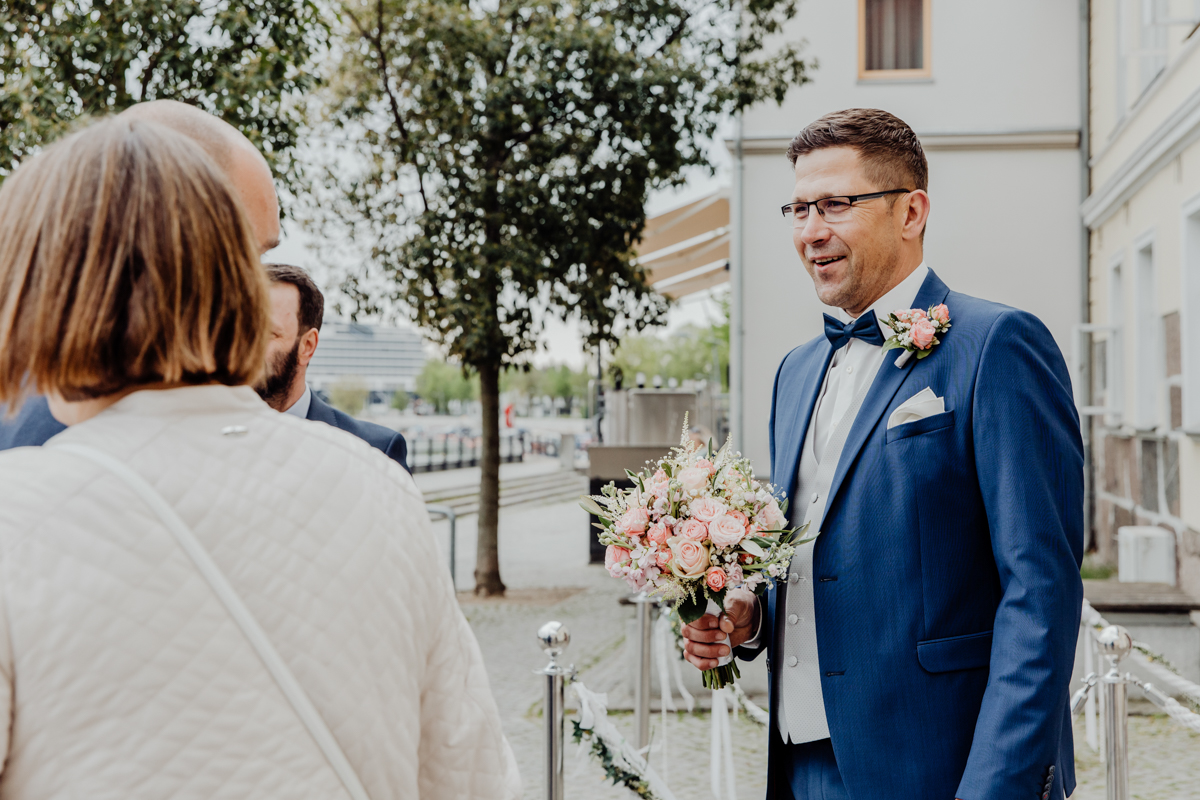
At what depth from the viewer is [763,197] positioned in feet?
44.9

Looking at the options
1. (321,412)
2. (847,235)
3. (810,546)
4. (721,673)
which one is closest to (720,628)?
(721,673)

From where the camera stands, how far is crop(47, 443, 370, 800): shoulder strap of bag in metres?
1.13

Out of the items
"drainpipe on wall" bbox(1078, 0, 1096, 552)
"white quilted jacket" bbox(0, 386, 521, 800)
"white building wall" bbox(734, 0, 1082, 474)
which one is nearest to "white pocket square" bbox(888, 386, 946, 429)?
"white quilted jacket" bbox(0, 386, 521, 800)

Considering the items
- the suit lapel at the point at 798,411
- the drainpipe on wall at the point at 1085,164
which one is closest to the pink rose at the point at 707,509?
the suit lapel at the point at 798,411

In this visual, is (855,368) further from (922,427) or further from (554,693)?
(554,693)

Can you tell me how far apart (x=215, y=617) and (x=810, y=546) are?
1431 mm

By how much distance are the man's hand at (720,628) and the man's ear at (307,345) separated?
4.74 feet

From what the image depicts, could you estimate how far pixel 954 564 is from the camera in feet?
6.60

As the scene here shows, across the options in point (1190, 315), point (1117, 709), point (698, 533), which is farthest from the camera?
point (1190, 315)

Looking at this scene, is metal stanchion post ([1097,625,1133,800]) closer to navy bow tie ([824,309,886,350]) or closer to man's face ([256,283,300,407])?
navy bow tie ([824,309,886,350])

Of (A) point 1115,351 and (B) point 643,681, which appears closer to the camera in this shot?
(B) point 643,681

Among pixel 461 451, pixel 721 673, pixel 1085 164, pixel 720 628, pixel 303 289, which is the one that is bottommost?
pixel 461 451

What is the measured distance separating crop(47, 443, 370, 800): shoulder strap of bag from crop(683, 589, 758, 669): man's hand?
1243 mm

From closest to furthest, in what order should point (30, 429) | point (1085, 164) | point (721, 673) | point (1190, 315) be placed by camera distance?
1. point (30, 429)
2. point (721, 673)
3. point (1190, 315)
4. point (1085, 164)
